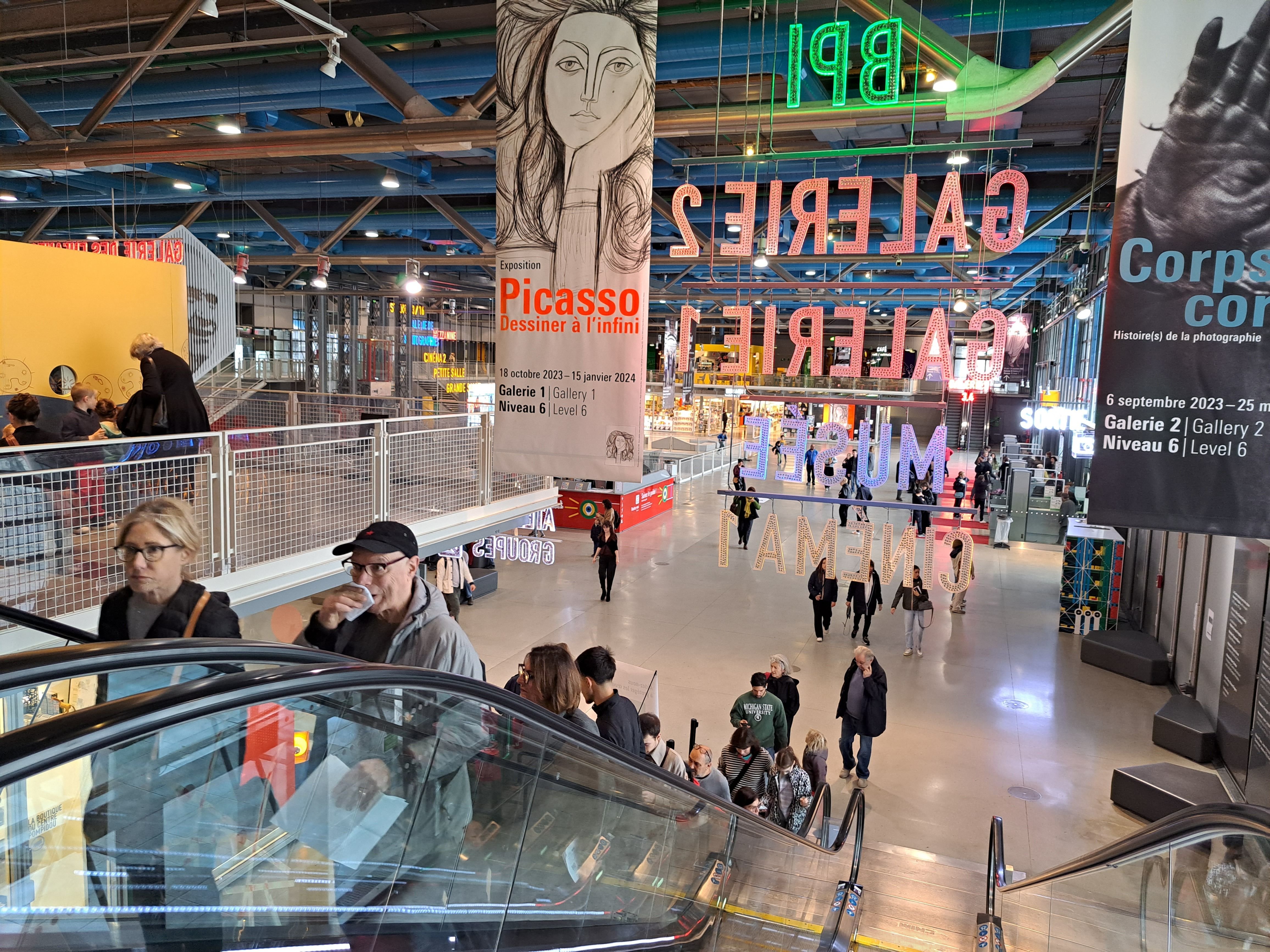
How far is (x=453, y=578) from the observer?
1284 centimetres

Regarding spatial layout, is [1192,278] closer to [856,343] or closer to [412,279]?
[856,343]

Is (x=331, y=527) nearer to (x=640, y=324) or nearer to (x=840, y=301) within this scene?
(x=640, y=324)

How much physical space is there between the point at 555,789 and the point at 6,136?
55.4 feet

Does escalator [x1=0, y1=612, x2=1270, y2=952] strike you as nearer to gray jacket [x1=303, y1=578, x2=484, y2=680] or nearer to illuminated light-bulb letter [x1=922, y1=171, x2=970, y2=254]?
gray jacket [x1=303, y1=578, x2=484, y2=680]

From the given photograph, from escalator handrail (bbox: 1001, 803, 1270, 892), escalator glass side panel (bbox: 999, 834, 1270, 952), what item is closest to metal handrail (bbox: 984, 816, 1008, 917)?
escalator glass side panel (bbox: 999, 834, 1270, 952)

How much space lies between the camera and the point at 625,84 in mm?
4398

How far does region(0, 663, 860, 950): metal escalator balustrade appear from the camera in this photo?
159 cm

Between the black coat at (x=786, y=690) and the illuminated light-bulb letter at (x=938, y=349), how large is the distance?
3.55 meters

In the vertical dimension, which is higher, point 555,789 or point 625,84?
point 625,84

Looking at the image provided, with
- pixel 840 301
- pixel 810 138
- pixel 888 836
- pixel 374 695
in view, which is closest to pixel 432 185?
pixel 810 138

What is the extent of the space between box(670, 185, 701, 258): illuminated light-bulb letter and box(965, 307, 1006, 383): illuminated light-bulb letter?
2204 mm

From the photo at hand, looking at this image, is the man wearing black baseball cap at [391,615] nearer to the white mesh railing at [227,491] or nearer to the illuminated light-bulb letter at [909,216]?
the white mesh railing at [227,491]

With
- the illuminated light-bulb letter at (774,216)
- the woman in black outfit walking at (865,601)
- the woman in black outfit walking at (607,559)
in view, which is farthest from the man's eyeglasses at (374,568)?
the woman in black outfit walking at (607,559)

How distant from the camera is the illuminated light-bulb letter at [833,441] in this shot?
7.62 meters
